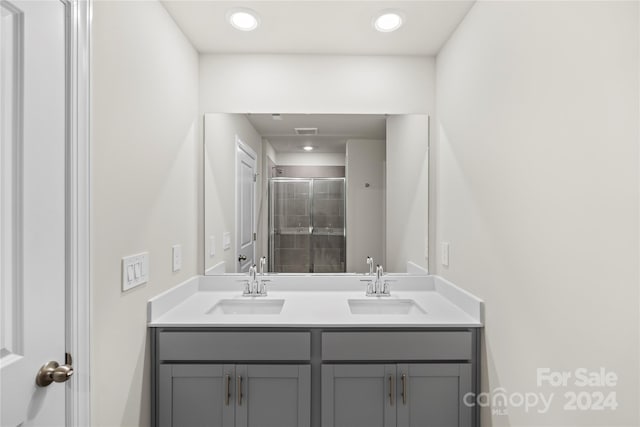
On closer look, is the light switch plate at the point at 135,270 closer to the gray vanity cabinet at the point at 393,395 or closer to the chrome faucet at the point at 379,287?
the gray vanity cabinet at the point at 393,395

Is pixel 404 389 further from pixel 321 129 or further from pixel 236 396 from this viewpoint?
pixel 321 129

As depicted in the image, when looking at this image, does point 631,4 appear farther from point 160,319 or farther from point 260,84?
point 160,319

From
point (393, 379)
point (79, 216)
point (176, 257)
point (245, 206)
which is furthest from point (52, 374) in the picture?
point (245, 206)

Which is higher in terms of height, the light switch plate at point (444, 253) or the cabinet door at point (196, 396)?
the light switch plate at point (444, 253)

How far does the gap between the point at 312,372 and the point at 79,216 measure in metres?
1.09

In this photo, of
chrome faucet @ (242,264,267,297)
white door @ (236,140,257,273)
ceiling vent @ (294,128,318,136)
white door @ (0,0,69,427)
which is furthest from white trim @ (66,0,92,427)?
ceiling vent @ (294,128,318,136)

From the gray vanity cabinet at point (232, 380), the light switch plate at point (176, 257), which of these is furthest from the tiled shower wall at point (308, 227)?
the gray vanity cabinet at point (232, 380)

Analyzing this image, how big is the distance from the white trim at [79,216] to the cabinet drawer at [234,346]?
1.45ft

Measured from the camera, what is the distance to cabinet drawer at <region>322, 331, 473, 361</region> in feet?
5.00

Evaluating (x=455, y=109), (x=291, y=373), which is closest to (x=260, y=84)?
(x=455, y=109)

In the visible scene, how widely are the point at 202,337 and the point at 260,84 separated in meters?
1.44

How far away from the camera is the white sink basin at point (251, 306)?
6.26ft

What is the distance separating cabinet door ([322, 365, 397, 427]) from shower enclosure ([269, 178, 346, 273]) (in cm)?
72

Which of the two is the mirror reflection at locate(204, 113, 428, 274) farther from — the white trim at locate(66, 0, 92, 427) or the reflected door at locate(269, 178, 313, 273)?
the white trim at locate(66, 0, 92, 427)
